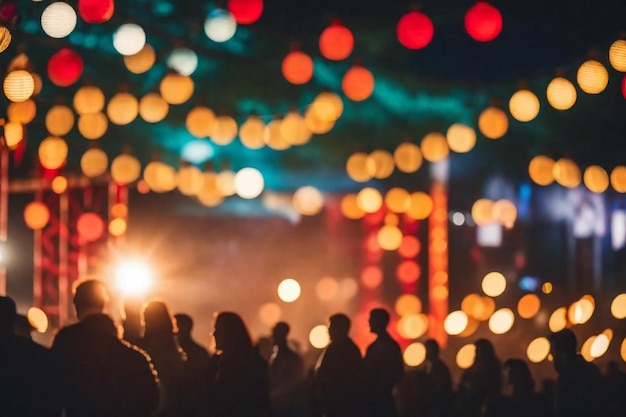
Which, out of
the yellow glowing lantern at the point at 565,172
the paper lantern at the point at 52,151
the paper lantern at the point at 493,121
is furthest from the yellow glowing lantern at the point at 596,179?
the paper lantern at the point at 52,151

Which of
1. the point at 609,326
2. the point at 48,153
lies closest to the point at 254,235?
the point at 609,326

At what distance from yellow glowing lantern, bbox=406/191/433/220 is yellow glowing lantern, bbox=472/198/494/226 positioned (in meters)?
0.98

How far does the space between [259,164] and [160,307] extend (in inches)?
617

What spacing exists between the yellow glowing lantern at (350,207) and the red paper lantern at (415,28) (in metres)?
15.0

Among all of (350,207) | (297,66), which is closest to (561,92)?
(297,66)

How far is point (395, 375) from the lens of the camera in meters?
8.45

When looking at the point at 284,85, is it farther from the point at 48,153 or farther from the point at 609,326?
the point at 609,326

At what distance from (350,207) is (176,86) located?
13997mm

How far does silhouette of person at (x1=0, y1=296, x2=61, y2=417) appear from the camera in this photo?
18.7ft

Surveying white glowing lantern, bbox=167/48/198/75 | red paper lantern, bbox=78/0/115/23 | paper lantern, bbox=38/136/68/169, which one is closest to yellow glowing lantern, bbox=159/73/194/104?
white glowing lantern, bbox=167/48/198/75

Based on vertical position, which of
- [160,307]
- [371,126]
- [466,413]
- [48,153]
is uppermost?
[371,126]

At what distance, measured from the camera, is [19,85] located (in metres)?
9.59

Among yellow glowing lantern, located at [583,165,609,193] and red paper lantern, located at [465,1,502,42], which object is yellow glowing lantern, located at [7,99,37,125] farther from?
yellow glowing lantern, located at [583,165,609,193]

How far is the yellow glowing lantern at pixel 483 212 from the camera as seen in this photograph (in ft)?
72.2
